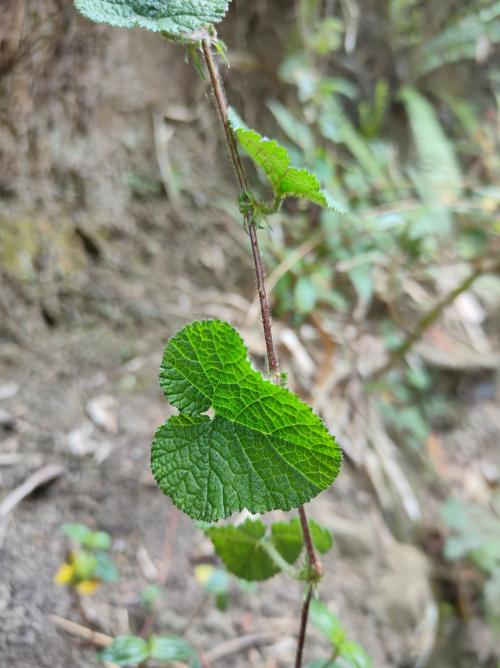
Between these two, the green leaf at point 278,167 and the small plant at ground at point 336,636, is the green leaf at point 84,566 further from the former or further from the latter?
the green leaf at point 278,167

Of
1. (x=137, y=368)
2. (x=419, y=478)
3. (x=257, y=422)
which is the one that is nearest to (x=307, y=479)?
(x=257, y=422)

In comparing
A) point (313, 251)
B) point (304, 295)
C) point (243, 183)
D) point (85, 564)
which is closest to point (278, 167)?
point (243, 183)

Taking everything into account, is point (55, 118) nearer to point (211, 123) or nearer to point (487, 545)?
point (211, 123)

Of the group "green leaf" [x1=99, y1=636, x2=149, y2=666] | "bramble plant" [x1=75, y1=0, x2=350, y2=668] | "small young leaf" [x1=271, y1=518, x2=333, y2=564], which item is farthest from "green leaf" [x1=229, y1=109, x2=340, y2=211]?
"green leaf" [x1=99, y1=636, x2=149, y2=666]

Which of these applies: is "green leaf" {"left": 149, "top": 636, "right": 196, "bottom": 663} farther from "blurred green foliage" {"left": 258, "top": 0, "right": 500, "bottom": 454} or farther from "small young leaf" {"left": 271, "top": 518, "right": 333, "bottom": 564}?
"blurred green foliage" {"left": 258, "top": 0, "right": 500, "bottom": 454}

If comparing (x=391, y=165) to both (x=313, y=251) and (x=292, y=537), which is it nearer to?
(x=313, y=251)
